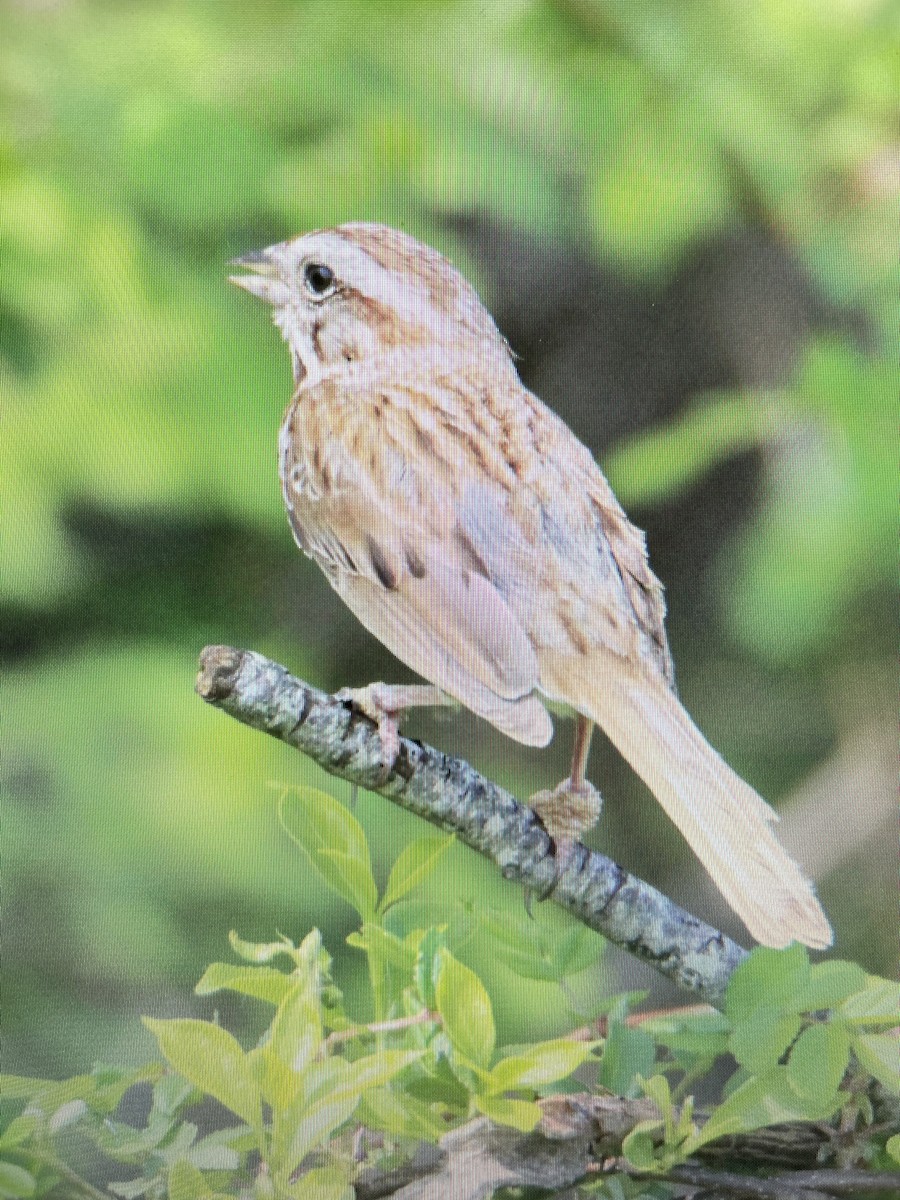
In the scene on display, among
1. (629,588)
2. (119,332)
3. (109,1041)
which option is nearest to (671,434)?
(629,588)

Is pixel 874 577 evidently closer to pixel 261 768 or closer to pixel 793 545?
pixel 793 545

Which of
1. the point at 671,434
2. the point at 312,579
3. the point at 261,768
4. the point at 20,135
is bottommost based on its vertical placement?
the point at 261,768

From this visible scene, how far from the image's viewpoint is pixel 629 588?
33.0 inches

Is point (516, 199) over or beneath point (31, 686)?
over

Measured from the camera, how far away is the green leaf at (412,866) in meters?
0.78

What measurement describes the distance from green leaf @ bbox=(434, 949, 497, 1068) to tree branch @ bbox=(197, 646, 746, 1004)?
0.33ft

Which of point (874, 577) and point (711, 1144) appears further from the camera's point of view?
point (874, 577)

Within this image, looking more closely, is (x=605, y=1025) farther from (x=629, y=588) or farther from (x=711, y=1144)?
(x=629, y=588)

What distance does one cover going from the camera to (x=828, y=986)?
78 cm

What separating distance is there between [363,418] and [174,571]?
16 cm

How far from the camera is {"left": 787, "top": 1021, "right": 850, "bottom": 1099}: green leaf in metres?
0.75

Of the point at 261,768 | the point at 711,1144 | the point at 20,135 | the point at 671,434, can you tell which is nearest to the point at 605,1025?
the point at 711,1144

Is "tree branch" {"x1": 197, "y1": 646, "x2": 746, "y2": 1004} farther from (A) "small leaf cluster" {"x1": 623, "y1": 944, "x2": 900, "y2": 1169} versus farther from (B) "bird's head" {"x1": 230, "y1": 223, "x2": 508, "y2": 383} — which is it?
(B) "bird's head" {"x1": 230, "y1": 223, "x2": 508, "y2": 383}

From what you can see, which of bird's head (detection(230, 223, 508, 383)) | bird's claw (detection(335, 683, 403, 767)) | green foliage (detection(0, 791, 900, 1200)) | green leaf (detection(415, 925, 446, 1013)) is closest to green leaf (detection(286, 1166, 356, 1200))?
green foliage (detection(0, 791, 900, 1200))
